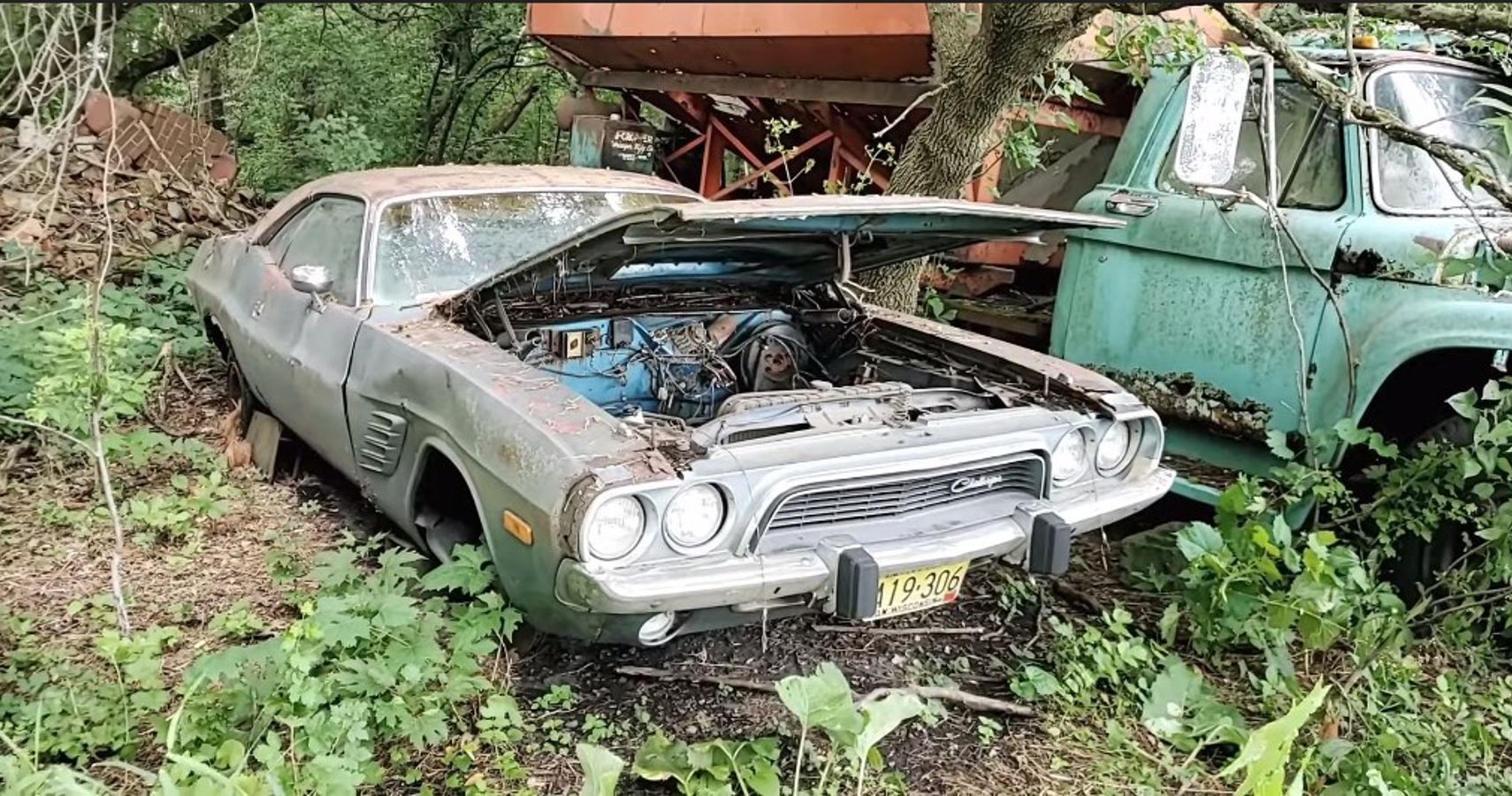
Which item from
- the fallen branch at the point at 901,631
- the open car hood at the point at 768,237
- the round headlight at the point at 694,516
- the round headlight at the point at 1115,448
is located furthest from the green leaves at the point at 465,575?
the round headlight at the point at 1115,448

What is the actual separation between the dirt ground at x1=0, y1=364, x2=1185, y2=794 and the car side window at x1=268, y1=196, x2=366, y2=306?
3.00ft

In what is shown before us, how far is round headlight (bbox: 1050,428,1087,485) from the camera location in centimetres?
334

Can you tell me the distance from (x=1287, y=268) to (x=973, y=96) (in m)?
1.60

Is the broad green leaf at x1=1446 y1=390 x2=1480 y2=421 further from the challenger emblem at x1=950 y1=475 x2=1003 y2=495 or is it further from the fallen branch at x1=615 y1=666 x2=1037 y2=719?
the fallen branch at x1=615 y1=666 x2=1037 y2=719

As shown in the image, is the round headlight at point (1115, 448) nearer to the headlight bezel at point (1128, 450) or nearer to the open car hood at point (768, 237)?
the headlight bezel at point (1128, 450)

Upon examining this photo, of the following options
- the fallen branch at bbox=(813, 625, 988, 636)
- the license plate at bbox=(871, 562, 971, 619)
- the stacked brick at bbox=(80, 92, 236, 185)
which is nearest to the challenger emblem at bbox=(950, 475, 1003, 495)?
the license plate at bbox=(871, 562, 971, 619)

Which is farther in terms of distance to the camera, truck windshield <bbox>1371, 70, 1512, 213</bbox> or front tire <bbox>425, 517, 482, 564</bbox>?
truck windshield <bbox>1371, 70, 1512, 213</bbox>

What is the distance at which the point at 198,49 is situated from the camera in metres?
9.96

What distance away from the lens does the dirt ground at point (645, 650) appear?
3045 millimetres

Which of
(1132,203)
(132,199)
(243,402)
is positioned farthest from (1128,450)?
(132,199)

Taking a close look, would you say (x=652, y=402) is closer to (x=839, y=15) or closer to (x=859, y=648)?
(x=859, y=648)

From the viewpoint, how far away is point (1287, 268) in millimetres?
4105

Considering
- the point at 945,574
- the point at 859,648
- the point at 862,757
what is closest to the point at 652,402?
the point at 859,648

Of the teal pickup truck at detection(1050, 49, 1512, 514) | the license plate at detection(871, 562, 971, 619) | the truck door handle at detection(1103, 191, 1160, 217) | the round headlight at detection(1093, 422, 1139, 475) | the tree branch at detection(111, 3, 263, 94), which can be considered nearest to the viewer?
the license plate at detection(871, 562, 971, 619)
